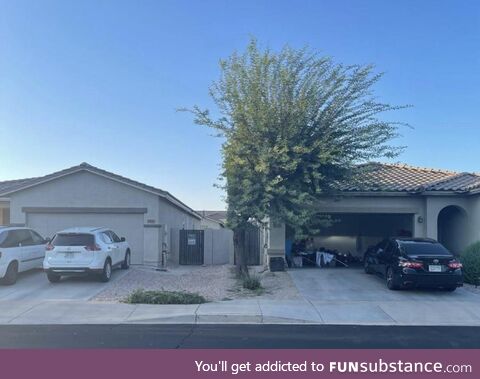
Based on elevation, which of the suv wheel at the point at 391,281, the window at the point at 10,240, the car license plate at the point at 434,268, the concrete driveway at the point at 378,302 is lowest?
the concrete driveway at the point at 378,302

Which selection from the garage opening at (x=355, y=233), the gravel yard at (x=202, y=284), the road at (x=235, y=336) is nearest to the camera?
the road at (x=235, y=336)

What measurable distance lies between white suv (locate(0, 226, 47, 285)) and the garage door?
3.65 m

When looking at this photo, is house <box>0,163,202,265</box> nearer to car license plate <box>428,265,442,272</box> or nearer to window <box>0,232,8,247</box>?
window <box>0,232,8,247</box>

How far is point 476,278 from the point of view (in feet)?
55.6

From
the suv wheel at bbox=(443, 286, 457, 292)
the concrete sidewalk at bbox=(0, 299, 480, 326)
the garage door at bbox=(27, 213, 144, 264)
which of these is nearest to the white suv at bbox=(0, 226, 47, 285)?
the concrete sidewalk at bbox=(0, 299, 480, 326)

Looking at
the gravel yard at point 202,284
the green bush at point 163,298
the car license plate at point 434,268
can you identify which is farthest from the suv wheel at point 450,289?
the green bush at point 163,298

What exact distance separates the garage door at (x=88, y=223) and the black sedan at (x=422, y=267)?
1047 cm

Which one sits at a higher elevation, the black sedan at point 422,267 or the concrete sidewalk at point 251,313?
the black sedan at point 422,267

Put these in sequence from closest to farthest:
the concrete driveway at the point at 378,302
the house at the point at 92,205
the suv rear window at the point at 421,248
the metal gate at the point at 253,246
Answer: the concrete driveway at the point at 378,302
the suv rear window at the point at 421,248
the house at the point at 92,205
the metal gate at the point at 253,246

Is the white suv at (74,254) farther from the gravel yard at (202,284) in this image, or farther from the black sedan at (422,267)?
the black sedan at (422,267)

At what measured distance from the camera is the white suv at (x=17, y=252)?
15523mm

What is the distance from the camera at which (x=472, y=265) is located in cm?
1709

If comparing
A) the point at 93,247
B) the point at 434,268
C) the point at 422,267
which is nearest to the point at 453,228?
the point at 434,268

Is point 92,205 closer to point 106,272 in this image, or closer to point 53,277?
point 106,272
